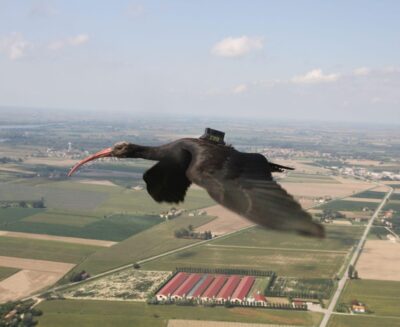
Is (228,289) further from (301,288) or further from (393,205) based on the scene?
(393,205)

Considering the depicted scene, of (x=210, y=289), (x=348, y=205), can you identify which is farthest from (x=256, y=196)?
(x=348, y=205)

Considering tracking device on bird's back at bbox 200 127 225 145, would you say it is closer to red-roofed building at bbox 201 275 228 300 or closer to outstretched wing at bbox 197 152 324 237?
outstretched wing at bbox 197 152 324 237

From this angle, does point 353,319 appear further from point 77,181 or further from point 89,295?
point 77,181

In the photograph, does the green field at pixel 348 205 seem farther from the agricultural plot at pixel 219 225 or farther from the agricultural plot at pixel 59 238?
the agricultural plot at pixel 59 238

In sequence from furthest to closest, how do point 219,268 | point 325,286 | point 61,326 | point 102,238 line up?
point 102,238 → point 219,268 → point 325,286 → point 61,326

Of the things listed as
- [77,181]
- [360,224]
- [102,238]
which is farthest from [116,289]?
[77,181]

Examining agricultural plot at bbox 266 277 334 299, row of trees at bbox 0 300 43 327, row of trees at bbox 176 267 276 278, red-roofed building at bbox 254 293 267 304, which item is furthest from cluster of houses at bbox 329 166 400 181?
row of trees at bbox 0 300 43 327
